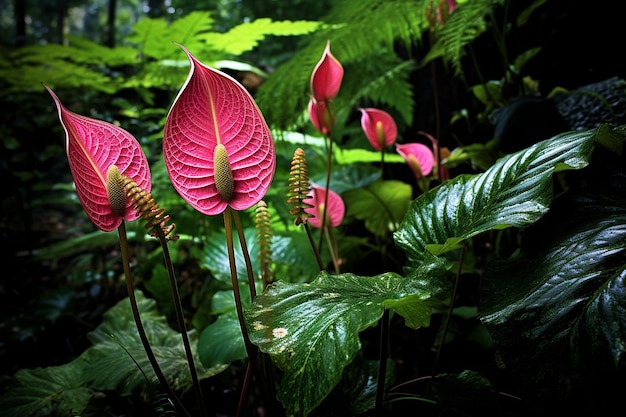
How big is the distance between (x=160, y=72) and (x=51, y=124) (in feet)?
5.67

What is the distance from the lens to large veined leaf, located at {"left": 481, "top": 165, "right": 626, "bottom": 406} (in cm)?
39

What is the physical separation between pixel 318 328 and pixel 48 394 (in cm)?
70

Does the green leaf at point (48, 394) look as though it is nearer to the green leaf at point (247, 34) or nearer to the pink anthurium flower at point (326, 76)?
the pink anthurium flower at point (326, 76)

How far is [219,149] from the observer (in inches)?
19.9

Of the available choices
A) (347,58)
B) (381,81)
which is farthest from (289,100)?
(381,81)

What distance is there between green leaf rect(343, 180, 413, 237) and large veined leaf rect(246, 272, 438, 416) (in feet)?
2.28

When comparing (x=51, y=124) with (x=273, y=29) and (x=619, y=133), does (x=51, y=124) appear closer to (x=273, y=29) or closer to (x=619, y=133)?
(x=273, y=29)

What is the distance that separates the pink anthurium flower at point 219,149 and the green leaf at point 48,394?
513 millimetres

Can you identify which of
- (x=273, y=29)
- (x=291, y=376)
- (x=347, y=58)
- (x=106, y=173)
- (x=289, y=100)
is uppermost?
(x=273, y=29)

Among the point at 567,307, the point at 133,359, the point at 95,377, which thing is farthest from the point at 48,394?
the point at 567,307

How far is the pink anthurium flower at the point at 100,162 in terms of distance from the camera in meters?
0.49

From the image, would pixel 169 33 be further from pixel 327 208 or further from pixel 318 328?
pixel 318 328

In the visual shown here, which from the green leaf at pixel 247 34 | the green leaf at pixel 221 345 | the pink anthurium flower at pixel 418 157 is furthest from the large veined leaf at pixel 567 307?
the green leaf at pixel 247 34

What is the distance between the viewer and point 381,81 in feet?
4.93
